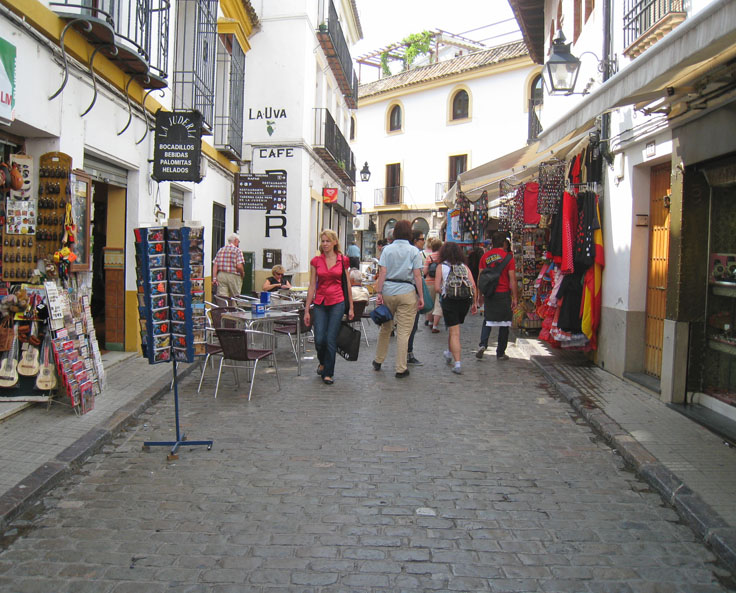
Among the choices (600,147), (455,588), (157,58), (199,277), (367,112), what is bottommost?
(455,588)

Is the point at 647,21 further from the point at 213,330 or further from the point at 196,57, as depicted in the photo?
the point at 196,57

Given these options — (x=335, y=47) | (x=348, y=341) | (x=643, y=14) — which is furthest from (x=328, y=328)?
(x=335, y=47)

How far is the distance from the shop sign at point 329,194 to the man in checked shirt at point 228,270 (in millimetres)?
9335

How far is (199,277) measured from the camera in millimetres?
5414

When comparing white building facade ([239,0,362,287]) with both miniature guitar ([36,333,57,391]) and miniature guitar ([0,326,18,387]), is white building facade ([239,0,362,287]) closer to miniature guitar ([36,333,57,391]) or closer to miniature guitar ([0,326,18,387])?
miniature guitar ([36,333,57,391])

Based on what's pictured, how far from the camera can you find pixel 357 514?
157 inches

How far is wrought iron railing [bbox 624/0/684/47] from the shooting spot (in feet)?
22.7

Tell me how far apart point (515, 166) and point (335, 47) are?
10.8 metres

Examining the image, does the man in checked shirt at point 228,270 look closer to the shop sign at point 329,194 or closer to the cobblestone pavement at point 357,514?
the cobblestone pavement at point 357,514

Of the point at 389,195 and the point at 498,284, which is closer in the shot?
the point at 498,284

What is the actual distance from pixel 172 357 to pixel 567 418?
12.3 feet

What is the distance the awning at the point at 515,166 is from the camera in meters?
9.23

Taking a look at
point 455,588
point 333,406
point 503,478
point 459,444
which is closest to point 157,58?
point 333,406

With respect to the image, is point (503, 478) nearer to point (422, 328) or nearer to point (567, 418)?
point (567, 418)
